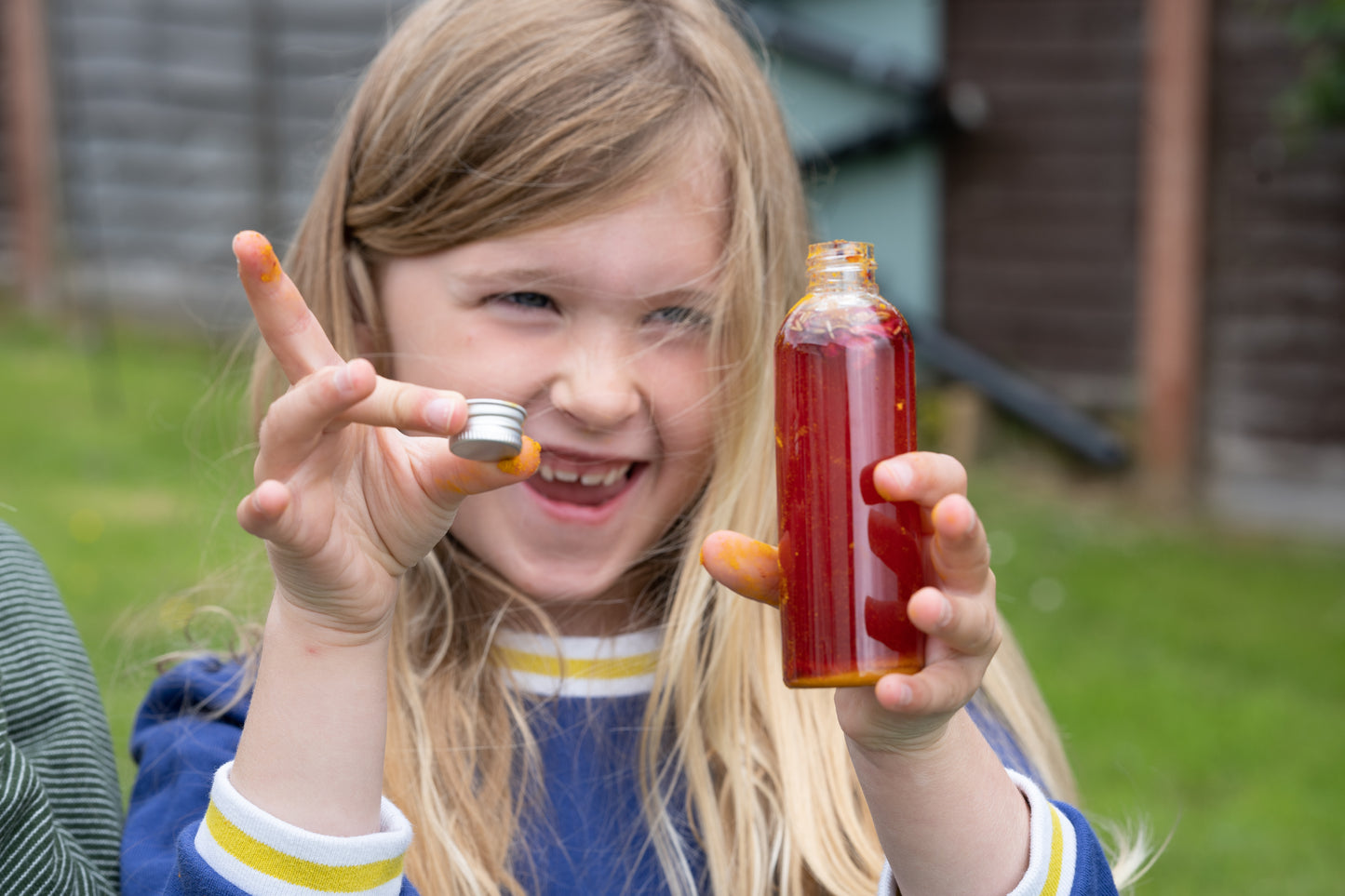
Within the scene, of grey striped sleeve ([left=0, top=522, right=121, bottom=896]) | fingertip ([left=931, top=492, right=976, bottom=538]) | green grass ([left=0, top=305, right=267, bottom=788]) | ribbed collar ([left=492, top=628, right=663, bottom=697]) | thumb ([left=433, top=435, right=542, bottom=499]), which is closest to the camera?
fingertip ([left=931, top=492, right=976, bottom=538])

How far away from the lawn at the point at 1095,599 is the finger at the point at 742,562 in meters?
0.88

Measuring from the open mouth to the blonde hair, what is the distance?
0.10 metres

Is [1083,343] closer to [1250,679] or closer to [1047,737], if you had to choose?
[1250,679]

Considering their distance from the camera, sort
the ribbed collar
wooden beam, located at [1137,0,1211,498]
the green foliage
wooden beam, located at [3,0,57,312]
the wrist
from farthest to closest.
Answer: wooden beam, located at [3,0,57,312], wooden beam, located at [1137,0,1211,498], the green foliage, the ribbed collar, the wrist

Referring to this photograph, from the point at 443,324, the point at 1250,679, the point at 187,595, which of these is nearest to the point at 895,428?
the point at 443,324

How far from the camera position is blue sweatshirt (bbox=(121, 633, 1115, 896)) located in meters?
1.21

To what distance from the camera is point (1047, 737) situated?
1731 mm

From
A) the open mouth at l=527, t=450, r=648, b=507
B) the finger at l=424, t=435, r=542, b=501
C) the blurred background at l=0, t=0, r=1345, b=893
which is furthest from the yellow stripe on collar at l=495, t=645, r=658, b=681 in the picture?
the blurred background at l=0, t=0, r=1345, b=893

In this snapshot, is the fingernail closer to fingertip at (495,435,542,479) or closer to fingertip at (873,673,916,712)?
fingertip at (495,435,542,479)

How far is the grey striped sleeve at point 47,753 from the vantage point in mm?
1311

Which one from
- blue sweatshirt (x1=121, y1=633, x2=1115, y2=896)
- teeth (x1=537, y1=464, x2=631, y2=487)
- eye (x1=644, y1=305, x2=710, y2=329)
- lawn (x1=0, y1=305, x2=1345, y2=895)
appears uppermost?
eye (x1=644, y1=305, x2=710, y2=329)

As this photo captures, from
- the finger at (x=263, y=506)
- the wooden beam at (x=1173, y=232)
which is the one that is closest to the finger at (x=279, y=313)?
the finger at (x=263, y=506)

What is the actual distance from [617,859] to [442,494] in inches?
23.4

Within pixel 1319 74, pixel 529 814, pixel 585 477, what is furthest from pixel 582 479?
pixel 1319 74
